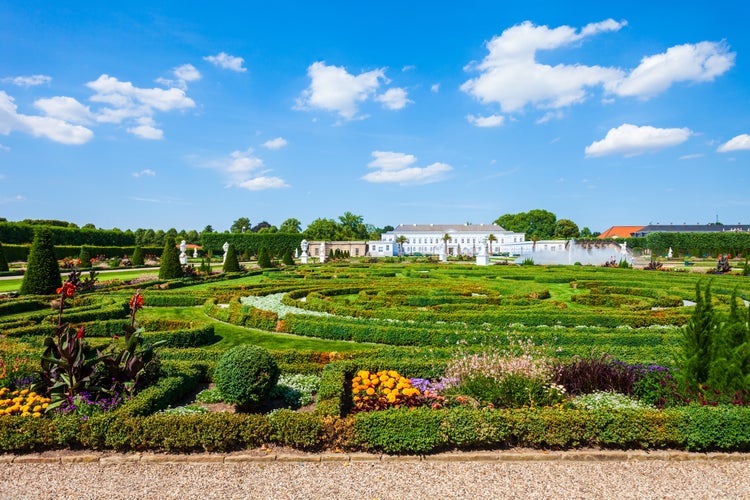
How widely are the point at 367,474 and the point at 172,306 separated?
11.8m

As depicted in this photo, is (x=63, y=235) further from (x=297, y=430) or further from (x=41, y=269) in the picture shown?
(x=297, y=430)

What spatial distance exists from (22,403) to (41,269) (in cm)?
1190

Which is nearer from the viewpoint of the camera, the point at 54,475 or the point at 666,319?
the point at 54,475

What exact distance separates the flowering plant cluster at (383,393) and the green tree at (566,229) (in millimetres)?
98820

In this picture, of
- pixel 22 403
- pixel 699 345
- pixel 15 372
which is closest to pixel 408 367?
pixel 699 345

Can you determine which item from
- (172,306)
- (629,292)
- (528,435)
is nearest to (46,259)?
(172,306)

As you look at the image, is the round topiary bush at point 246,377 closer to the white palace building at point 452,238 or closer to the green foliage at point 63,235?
the green foliage at point 63,235

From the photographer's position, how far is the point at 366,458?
14.7ft

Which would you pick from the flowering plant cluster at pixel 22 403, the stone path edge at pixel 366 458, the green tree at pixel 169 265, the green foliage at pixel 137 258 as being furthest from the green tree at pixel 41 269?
the green foliage at pixel 137 258

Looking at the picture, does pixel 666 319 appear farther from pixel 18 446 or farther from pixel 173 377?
pixel 18 446

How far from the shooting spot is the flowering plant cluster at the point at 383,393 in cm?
532

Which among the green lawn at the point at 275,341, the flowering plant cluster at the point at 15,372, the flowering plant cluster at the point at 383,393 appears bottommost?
the green lawn at the point at 275,341

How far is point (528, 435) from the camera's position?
15.1ft

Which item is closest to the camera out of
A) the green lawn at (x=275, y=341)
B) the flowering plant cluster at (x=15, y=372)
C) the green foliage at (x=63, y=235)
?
the flowering plant cluster at (x=15, y=372)
